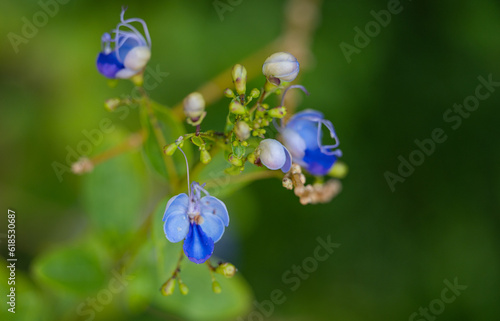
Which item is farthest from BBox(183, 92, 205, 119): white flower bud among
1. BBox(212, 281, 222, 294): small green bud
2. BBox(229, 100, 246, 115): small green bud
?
BBox(212, 281, 222, 294): small green bud

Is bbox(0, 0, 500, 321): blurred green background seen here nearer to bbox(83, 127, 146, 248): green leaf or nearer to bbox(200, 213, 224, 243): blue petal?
bbox(83, 127, 146, 248): green leaf

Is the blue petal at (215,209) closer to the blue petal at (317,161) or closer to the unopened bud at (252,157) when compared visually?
the unopened bud at (252,157)

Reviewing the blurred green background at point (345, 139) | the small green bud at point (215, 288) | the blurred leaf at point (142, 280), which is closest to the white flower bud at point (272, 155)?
the small green bud at point (215, 288)

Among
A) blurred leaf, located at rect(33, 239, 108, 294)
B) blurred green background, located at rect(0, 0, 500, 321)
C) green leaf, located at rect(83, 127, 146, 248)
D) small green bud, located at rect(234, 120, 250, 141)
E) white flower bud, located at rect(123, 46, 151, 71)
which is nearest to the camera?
small green bud, located at rect(234, 120, 250, 141)

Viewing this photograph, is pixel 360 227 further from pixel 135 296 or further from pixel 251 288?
pixel 135 296

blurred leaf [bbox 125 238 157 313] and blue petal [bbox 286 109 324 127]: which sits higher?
blue petal [bbox 286 109 324 127]

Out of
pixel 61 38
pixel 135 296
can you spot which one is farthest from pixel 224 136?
pixel 61 38
